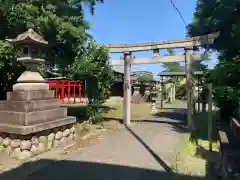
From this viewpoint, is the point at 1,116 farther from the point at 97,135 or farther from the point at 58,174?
the point at 97,135

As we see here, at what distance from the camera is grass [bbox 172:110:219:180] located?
195 inches

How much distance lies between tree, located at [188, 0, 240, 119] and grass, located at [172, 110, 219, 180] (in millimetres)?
1556

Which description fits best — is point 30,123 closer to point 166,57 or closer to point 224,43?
point 166,57

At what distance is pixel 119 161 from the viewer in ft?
18.0

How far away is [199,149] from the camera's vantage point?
665cm

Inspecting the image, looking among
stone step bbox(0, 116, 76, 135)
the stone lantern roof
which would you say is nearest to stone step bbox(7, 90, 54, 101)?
stone step bbox(0, 116, 76, 135)

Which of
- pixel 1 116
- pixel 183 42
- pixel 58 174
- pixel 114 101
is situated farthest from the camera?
pixel 114 101

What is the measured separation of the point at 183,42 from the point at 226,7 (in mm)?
1893

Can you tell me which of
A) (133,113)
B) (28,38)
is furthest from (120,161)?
(133,113)

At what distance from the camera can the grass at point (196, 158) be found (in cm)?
496

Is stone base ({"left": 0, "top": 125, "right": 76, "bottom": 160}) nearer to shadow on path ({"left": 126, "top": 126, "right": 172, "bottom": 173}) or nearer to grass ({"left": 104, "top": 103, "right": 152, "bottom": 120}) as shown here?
shadow on path ({"left": 126, "top": 126, "right": 172, "bottom": 173})

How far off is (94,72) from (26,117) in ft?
→ 16.6

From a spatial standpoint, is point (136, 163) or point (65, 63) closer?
point (136, 163)

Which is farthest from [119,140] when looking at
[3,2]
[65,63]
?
[3,2]
